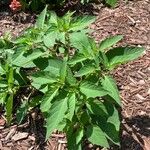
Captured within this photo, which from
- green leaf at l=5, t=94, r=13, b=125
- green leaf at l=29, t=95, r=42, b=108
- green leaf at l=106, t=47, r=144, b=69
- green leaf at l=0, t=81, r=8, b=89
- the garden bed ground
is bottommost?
the garden bed ground

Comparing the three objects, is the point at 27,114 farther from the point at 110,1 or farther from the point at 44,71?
the point at 110,1

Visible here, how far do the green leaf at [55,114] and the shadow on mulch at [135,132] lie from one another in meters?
0.60

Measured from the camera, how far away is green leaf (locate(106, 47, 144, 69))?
260 centimetres

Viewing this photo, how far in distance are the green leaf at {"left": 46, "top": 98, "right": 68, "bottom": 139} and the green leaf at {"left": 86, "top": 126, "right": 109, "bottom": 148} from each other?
0.26 meters

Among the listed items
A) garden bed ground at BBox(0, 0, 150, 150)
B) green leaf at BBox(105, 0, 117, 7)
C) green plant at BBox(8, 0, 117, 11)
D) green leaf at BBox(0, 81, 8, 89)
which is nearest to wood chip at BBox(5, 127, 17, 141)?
garden bed ground at BBox(0, 0, 150, 150)

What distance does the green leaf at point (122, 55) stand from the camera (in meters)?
2.60

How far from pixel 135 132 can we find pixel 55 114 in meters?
0.72

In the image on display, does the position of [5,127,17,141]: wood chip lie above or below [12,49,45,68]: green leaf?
below

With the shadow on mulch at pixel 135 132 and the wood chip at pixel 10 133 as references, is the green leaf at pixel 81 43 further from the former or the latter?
the wood chip at pixel 10 133

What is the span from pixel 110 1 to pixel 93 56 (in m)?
1.40

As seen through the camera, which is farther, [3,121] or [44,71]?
[3,121]

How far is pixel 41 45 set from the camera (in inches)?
113

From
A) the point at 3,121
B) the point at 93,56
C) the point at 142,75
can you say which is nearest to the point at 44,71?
the point at 93,56

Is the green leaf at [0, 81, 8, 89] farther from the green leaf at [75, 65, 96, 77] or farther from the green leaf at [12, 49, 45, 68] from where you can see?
the green leaf at [75, 65, 96, 77]
